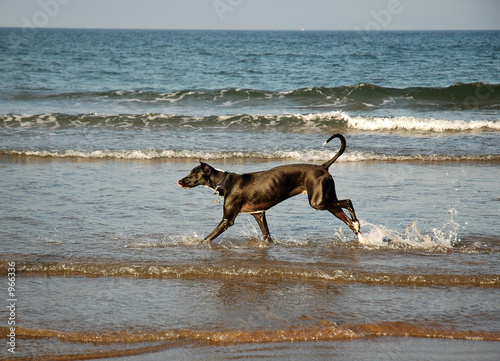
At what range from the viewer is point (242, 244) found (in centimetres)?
734

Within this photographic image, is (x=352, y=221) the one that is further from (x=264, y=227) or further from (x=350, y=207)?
(x=264, y=227)

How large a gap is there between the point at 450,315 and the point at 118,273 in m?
3.36

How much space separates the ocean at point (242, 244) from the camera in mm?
4609

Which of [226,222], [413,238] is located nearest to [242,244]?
[226,222]

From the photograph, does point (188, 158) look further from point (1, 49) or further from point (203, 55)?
point (1, 49)

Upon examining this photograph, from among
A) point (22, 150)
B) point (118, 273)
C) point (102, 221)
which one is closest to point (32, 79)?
point (22, 150)

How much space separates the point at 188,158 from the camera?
1287cm

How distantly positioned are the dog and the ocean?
13.9 inches

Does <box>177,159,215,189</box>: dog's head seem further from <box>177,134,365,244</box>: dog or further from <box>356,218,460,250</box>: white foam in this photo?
<box>356,218,460,250</box>: white foam

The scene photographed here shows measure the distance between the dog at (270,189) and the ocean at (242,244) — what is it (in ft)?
1.16

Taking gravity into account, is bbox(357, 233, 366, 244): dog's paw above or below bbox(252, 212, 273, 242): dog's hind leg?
below

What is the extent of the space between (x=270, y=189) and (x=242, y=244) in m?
0.80

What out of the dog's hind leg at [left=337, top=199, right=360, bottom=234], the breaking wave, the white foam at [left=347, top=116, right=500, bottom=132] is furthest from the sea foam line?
the dog's hind leg at [left=337, top=199, right=360, bottom=234]

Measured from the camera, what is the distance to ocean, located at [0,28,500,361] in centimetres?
461
